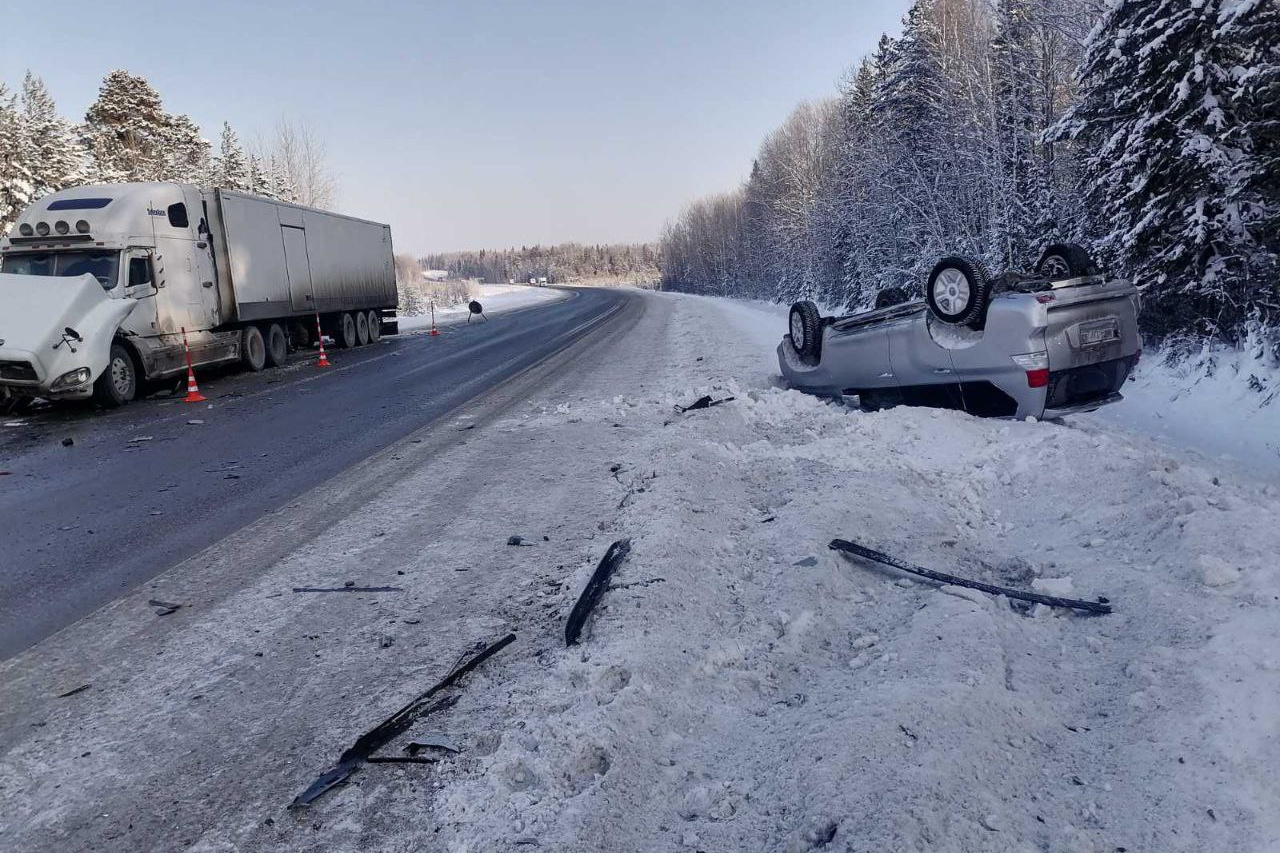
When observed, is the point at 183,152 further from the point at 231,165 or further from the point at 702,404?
the point at 702,404

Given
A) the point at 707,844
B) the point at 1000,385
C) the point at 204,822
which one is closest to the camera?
the point at 707,844

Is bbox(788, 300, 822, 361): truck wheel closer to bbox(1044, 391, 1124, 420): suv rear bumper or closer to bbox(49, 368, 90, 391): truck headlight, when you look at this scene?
bbox(1044, 391, 1124, 420): suv rear bumper

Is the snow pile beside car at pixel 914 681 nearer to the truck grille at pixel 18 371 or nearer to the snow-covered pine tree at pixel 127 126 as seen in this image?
the truck grille at pixel 18 371

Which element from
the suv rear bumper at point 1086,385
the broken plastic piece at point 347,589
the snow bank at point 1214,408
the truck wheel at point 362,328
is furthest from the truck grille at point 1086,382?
the truck wheel at point 362,328

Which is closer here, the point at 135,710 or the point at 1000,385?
the point at 135,710

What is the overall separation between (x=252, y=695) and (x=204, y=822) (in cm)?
86

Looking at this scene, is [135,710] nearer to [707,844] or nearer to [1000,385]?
[707,844]

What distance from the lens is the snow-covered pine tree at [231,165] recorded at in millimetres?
51531

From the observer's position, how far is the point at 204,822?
264cm

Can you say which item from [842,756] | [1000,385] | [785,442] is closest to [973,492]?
[1000,385]

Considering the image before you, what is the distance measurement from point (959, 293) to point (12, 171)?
41697mm

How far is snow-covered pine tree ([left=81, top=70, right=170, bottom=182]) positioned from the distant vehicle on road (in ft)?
169

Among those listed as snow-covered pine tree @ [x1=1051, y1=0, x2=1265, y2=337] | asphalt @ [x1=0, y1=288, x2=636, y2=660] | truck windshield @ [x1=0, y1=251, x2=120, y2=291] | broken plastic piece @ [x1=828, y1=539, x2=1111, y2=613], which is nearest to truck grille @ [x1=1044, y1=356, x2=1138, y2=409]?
broken plastic piece @ [x1=828, y1=539, x2=1111, y2=613]

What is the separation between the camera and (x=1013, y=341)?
6664mm
